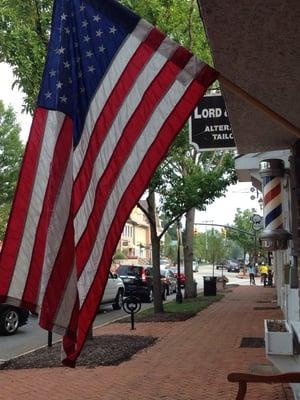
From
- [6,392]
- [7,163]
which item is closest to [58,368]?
[6,392]

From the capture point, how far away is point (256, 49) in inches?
177

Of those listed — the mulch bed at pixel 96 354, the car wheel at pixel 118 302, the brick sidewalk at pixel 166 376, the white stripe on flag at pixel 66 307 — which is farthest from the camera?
the car wheel at pixel 118 302

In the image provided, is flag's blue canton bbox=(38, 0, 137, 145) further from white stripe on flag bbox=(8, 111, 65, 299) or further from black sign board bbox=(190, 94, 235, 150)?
black sign board bbox=(190, 94, 235, 150)

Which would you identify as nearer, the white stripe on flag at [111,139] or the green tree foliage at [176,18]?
the white stripe on flag at [111,139]

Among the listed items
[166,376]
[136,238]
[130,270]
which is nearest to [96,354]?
[166,376]

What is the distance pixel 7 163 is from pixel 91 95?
35.9 meters

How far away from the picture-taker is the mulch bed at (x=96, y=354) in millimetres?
9714

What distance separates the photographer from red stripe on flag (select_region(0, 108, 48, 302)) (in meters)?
4.21

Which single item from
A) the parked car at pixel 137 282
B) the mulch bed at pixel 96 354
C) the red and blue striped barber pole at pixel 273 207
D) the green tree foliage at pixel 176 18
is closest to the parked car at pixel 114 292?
the parked car at pixel 137 282

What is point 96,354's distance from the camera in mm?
10312

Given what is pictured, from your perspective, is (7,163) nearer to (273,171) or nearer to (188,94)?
(273,171)

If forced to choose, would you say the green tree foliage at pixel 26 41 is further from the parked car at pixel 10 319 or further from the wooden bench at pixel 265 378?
the wooden bench at pixel 265 378

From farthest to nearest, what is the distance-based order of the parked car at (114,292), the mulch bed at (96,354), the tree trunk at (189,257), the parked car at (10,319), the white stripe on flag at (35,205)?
the tree trunk at (189,257) < the parked car at (114,292) < the parked car at (10,319) < the mulch bed at (96,354) < the white stripe on flag at (35,205)

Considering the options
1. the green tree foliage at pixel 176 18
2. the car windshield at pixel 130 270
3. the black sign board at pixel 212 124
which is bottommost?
the car windshield at pixel 130 270
